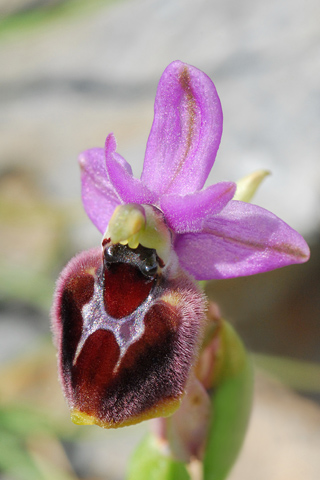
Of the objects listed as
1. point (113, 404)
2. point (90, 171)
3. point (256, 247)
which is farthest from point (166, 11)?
point (113, 404)

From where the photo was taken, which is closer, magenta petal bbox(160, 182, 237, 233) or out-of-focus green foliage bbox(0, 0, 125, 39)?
magenta petal bbox(160, 182, 237, 233)

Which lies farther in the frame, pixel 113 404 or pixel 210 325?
pixel 210 325

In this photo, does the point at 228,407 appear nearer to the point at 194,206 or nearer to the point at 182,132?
the point at 194,206

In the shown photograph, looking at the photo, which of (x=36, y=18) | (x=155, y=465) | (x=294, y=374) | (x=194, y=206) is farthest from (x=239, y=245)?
(x=36, y=18)

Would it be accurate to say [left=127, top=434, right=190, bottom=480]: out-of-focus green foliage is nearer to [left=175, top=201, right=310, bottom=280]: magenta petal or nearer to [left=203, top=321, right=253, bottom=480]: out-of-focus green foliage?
[left=203, top=321, right=253, bottom=480]: out-of-focus green foliage

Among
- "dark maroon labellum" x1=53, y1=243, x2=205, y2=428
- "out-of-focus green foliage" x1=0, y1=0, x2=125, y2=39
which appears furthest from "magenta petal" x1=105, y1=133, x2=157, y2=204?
"out-of-focus green foliage" x1=0, y1=0, x2=125, y2=39

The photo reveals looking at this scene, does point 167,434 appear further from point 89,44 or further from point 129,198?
point 89,44
